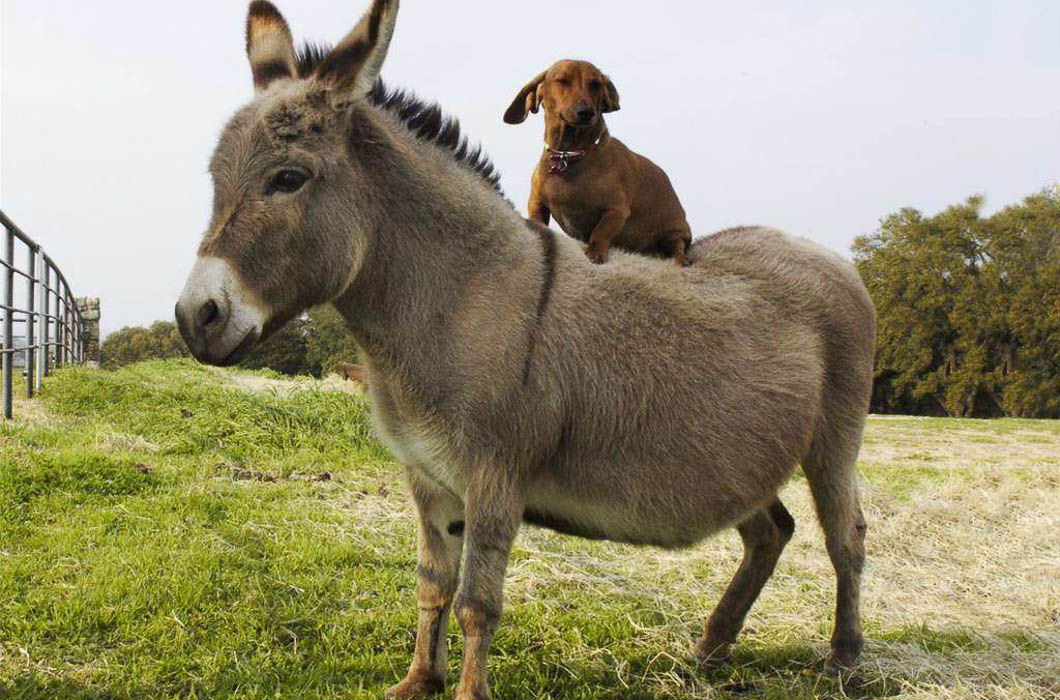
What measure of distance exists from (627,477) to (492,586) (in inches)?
27.1

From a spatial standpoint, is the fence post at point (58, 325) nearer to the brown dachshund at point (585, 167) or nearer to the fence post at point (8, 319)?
the fence post at point (8, 319)

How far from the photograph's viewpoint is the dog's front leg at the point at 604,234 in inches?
133

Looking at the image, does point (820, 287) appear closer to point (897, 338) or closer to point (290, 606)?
point (290, 606)

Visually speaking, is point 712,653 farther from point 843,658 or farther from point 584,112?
point 584,112

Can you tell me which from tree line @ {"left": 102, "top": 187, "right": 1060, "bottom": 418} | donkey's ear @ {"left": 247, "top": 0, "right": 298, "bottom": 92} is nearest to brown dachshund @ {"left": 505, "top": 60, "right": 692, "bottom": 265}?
donkey's ear @ {"left": 247, "top": 0, "right": 298, "bottom": 92}

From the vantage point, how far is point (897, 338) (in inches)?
1372

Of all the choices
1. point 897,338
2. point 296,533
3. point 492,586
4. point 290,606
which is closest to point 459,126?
point 492,586

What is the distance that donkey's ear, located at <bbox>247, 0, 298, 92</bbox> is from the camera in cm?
309

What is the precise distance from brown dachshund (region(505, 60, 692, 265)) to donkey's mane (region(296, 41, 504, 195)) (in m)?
0.28

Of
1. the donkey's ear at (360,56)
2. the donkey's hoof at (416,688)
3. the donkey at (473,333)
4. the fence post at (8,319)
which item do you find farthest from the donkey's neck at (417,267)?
the fence post at (8,319)

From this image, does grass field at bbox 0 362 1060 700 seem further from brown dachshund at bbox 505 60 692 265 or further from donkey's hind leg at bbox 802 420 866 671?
brown dachshund at bbox 505 60 692 265

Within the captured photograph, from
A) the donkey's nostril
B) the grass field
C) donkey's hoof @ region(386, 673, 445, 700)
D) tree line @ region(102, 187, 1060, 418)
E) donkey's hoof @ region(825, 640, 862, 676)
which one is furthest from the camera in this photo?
tree line @ region(102, 187, 1060, 418)

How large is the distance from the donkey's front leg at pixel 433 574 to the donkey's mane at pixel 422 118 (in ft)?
4.35

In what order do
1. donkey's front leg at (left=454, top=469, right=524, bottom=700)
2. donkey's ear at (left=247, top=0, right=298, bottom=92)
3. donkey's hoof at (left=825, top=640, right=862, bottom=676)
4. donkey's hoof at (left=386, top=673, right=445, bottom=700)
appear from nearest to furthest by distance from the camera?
donkey's front leg at (left=454, top=469, right=524, bottom=700), donkey's ear at (left=247, top=0, right=298, bottom=92), donkey's hoof at (left=386, top=673, right=445, bottom=700), donkey's hoof at (left=825, top=640, right=862, bottom=676)
